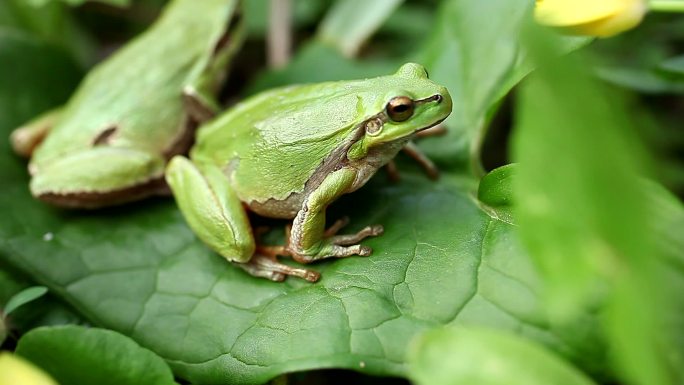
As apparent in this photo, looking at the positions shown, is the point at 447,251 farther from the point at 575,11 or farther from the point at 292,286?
the point at 575,11

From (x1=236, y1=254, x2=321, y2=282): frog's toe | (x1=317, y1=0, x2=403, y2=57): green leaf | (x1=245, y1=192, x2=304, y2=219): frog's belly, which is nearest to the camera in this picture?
(x1=236, y1=254, x2=321, y2=282): frog's toe

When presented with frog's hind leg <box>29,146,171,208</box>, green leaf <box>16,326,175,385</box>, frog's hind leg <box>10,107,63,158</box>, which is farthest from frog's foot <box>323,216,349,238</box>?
frog's hind leg <box>10,107,63,158</box>

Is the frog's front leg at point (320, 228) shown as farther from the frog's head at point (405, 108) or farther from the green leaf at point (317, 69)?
the green leaf at point (317, 69)

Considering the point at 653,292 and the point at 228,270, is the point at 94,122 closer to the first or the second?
the point at 228,270

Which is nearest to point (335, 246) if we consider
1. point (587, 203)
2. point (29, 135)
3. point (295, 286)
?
point (295, 286)

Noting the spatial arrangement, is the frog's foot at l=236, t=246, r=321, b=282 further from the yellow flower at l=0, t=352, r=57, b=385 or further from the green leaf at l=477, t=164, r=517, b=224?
the yellow flower at l=0, t=352, r=57, b=385
